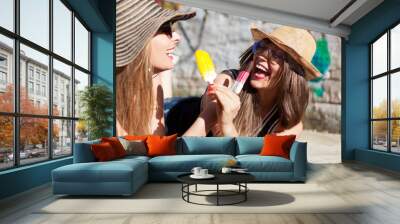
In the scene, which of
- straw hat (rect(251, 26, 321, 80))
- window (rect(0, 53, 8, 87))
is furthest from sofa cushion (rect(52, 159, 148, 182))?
straw hat (rect(251, 26, 321, 80))

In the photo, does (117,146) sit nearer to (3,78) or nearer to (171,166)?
(171,166)

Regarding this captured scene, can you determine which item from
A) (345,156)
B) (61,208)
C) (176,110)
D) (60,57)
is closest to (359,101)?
(345,156)

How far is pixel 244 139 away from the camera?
6746 millimetres

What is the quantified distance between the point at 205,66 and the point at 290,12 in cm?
217

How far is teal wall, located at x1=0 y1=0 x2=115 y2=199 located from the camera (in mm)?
5086

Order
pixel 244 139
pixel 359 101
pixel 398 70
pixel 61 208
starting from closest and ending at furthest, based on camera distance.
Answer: pixel 61 208
pixel 244 139
pixel 398 70
pixel 359 101

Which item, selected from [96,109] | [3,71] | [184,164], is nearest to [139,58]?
[96,109]

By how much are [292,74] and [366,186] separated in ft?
11.4

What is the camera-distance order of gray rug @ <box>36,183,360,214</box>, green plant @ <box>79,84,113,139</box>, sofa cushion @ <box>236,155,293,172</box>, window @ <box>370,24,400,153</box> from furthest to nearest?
1. window @ <box>370,24,400,153</box>
2. green plant @ <box>79,84,113,139</box>
3. sofa cushion @ <box>236,155,293,172</box>
4. gray rug @ <box>36,183,360,214</box>

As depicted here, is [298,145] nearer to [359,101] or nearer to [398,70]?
[398,70]

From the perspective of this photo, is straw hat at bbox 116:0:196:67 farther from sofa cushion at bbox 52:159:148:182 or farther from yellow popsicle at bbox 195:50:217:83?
sofa cushion at bbox 52:159:148:182

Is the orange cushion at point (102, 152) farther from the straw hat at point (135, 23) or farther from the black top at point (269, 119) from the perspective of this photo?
the black top at point (269, 119)

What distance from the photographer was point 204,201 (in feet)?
14.4

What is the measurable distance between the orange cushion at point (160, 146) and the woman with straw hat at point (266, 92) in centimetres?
179
